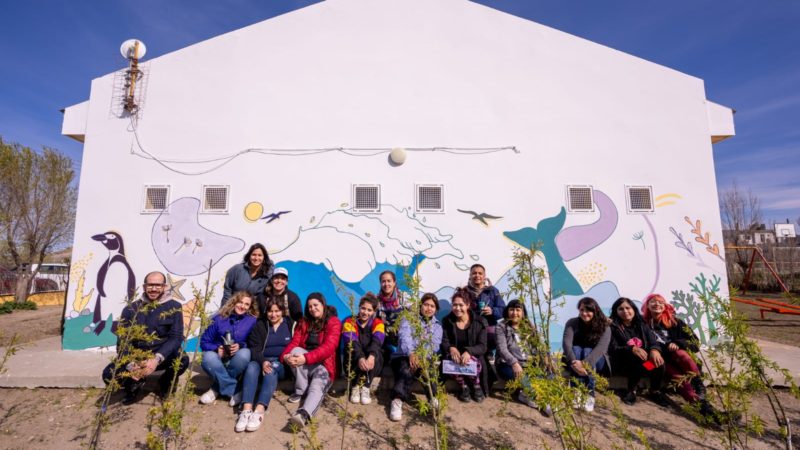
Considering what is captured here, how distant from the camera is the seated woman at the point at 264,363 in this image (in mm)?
3316

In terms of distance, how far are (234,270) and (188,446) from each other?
199 cm

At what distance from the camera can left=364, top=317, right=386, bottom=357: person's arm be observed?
12.6 feet

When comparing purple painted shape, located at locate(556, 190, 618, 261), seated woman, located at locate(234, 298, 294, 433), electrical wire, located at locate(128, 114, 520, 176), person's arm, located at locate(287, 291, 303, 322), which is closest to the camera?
seated woman, located at locate(234, 298, 294, 433)

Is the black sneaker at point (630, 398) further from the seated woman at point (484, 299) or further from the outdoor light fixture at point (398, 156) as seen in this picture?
the outdoor light fixture at point (398, 156)

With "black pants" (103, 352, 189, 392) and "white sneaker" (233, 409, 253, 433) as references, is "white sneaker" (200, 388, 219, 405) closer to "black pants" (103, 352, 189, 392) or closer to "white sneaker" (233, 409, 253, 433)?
"black pants" (103, 352, 189, 392)

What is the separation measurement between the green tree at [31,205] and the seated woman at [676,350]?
18.5 m

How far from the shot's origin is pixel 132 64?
5902 mm

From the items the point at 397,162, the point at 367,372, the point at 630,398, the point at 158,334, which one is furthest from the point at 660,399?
the point at 158,334

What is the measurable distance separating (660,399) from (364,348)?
3.14 meters

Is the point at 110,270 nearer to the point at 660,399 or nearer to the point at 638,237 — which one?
the point at 660,399

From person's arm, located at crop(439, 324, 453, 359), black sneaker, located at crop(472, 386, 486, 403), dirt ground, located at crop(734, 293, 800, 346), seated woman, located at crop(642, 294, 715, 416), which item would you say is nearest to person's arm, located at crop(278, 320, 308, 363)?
person's arm, located at crop(439, 324, 453, 359)

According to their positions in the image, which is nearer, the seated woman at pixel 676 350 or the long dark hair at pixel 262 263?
the seated woman at pixel 676 350

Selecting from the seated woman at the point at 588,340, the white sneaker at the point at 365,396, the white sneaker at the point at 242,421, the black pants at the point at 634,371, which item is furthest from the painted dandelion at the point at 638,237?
the white sneaker at the point at 242,421

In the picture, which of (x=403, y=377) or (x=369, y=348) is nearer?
(x=403, y=377)
